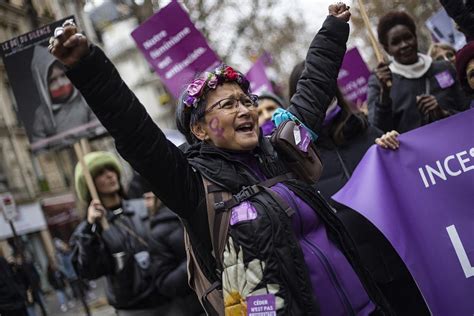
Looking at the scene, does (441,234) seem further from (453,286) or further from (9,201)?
(9,201)

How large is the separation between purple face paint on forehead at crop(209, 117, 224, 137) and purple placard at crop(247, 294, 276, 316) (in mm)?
641

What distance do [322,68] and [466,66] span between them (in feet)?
3.34

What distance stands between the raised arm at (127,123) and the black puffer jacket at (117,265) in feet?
5.29

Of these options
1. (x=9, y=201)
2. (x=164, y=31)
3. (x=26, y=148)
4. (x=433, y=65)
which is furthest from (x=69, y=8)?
(x=433, y=65)

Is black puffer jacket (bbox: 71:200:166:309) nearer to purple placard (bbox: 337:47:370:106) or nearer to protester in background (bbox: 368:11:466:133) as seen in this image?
protester in background (bbox: 368:11:466:133)

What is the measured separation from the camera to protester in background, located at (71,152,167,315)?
3.61m

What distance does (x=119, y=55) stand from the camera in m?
62.0

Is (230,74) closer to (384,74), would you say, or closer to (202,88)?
(202,88)

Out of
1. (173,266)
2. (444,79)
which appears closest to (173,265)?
(173,266)

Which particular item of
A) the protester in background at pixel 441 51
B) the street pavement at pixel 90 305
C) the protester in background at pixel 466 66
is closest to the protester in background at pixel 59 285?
the street pavement at pixel 90 305

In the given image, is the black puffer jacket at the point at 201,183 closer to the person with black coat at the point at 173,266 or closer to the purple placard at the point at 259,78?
the person with black coat at the point at 173,266

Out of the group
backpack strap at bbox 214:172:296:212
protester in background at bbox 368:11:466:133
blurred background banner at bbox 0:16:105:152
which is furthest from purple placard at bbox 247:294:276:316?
blurred background banner at bbox 0:16:105:152

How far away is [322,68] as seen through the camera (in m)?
2.63

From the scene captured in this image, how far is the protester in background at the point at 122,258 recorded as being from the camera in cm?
361
